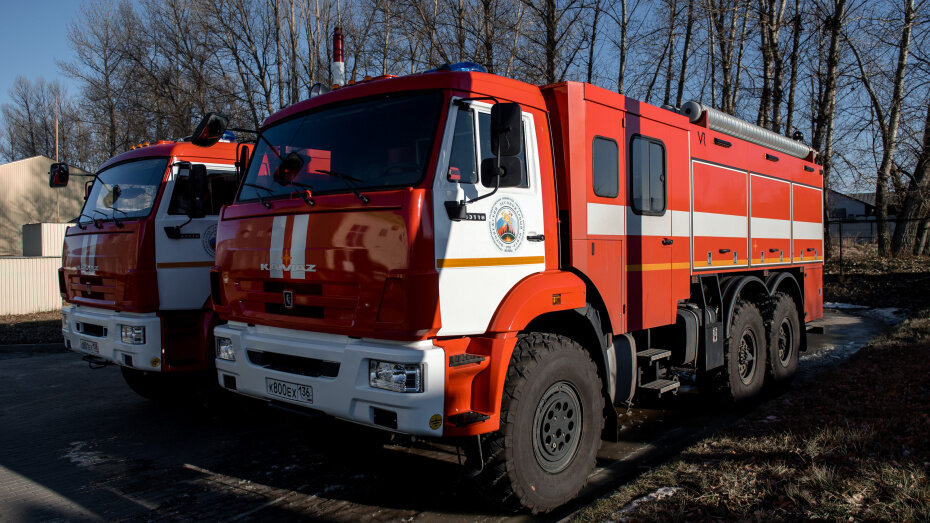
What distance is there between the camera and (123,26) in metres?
32.8

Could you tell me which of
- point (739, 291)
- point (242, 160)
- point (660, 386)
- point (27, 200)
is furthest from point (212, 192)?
point (27, 200)

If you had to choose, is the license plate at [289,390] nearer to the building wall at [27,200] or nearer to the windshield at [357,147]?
the windshield at [357,147]

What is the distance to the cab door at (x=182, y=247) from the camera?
6.16m

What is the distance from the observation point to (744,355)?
23.4 feet

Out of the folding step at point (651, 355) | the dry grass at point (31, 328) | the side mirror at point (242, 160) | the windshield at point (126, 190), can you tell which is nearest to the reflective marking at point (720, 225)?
the folding step at point (651, 355)

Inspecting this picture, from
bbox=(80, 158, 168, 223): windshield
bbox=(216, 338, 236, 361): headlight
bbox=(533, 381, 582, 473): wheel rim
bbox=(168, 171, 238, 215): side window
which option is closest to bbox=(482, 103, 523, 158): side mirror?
bbox=(533, 381, 582, 473): wheel rim

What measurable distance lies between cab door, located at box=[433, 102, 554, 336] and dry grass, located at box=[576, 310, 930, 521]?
1523 mm

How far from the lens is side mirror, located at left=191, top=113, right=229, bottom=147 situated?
4.82 m

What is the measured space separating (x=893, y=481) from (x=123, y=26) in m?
38.6

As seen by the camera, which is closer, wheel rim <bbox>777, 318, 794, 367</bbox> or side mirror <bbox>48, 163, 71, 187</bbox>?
side mirror <bbox>48, 163, 71, 187</bbox>

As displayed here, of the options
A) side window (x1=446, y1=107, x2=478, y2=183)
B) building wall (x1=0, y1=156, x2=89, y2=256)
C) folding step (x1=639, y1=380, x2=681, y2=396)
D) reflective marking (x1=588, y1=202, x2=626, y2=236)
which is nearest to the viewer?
side window (x1=446, y1=107, x2=478, y2=183)

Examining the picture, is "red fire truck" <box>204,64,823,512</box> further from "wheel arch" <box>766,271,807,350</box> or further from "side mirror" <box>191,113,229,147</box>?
"wheel arch" <box>766,271,807,350</box>

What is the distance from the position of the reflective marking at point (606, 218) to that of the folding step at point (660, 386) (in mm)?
1466

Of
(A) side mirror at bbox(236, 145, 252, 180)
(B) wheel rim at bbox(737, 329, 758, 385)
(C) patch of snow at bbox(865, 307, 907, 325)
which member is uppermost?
(A) side mirror at bbox(236, 145, 252, 180)
